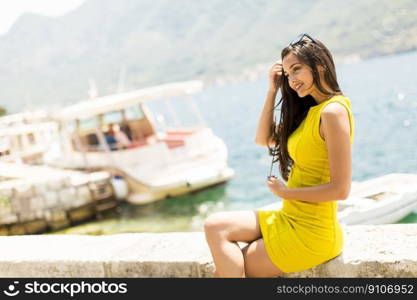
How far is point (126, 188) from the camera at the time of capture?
13.0m

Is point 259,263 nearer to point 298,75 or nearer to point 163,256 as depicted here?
point 163,256

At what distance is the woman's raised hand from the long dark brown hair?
3 centimetres

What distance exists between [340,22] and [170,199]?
4848 inches

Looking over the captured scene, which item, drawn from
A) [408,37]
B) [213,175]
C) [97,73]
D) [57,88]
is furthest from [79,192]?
[97,73]

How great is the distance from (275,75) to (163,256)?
1.03m

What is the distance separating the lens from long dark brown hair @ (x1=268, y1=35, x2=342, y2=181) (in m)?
1.96

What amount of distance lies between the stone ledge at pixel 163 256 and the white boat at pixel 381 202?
16.6 feet

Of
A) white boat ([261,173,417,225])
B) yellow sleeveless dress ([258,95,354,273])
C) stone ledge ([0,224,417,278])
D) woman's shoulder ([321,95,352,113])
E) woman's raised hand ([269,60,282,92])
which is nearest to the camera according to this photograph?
woman's shoulder ([321,95,352,113])

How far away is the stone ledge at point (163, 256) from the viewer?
2068mm

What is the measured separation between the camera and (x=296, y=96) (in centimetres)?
220

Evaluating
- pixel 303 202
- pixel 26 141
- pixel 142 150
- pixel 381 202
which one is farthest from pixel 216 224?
pixel 26 141

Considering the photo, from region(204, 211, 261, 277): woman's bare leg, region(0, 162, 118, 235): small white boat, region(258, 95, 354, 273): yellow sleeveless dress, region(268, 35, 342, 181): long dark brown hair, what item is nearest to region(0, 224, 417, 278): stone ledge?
region(258, 95, 354, 273): yellow sleeveless dress

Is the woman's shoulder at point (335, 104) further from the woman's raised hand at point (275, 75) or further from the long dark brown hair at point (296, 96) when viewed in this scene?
the woman's raised hand at point (275, 75)

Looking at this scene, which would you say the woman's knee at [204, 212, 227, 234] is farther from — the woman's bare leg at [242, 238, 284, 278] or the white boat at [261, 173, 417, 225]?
the white boat at [261, 173, 417, 225]
